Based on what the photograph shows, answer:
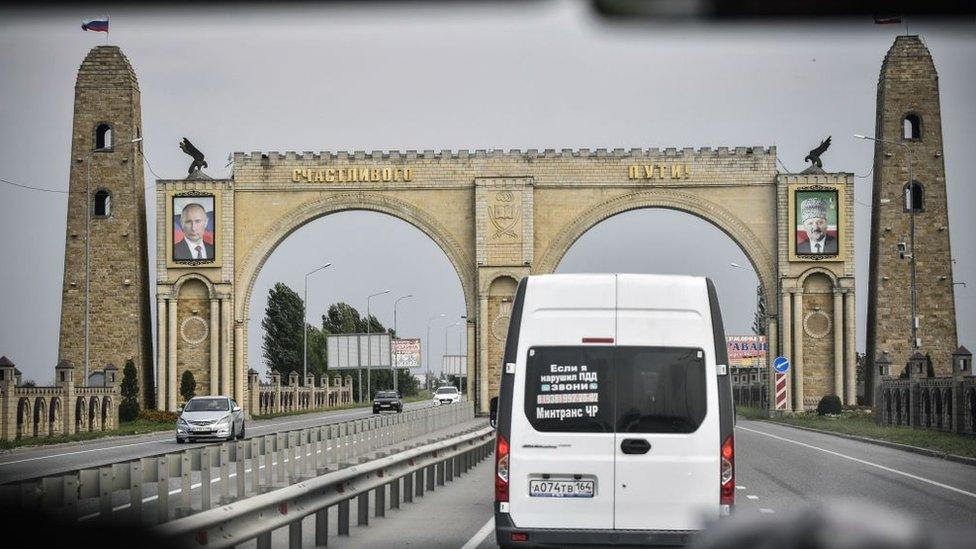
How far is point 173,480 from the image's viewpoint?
11.6 meters

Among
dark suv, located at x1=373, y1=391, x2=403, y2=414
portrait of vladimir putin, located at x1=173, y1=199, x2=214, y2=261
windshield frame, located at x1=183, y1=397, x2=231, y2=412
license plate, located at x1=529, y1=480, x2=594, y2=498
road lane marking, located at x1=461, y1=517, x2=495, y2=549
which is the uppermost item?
portrait of vladimir putin, located at x1=173, y1=199, x2=214, y2=261

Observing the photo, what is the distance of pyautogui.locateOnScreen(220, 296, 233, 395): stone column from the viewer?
66.8m

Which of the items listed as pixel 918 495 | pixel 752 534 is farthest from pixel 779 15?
pixel 918 495

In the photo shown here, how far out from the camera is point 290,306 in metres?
125

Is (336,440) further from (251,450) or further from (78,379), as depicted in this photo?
(78,379)

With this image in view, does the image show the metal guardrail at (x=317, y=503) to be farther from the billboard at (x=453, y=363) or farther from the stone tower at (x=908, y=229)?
the billboard at (x=453, y=363)

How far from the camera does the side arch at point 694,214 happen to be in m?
67.1

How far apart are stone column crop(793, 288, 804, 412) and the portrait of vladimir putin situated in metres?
26.8

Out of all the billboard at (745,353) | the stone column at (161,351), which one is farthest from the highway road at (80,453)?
the billboard at (745,353)

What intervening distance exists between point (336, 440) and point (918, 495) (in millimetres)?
8716

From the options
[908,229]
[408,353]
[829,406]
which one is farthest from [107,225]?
[408,353]

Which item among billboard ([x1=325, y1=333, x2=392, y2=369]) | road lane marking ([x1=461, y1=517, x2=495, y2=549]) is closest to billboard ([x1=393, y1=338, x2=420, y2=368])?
billboard ([x1=325, y1=333, x2=392, y2=369])

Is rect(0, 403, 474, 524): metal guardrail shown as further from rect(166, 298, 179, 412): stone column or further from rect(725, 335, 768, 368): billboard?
rect(725, 335, 768, 368): billboard

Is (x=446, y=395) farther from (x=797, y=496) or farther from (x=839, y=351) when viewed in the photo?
(x=797, y=496)
